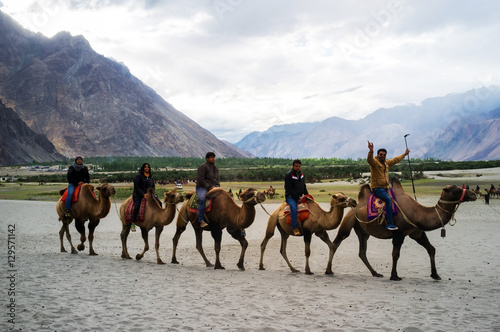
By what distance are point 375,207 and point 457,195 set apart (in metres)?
1.96

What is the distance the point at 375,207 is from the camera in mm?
11719

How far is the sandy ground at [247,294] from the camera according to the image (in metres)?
7.91

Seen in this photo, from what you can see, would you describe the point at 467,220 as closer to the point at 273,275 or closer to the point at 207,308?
the point at 273,275

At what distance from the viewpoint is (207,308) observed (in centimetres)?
874

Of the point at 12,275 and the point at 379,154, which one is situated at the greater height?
the point at 379,154

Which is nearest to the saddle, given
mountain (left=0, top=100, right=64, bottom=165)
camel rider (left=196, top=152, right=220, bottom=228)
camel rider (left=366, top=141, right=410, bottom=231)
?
camel rider (left=366, top=141, right=410, bottom=231)

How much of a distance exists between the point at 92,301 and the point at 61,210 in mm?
7017

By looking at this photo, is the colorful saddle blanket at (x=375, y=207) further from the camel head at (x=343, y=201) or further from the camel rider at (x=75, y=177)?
the camel rider at (x=75, y=177)

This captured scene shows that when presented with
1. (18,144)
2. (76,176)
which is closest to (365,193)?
(76,176)

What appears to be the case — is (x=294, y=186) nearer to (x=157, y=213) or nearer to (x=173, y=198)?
(x=173, y=198)

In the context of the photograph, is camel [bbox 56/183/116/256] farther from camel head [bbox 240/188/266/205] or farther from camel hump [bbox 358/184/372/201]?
camel hump [bbox 358/184/372/201]

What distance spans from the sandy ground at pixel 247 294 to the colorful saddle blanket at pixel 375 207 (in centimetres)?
164

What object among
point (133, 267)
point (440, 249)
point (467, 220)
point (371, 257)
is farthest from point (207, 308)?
point (467, 220)

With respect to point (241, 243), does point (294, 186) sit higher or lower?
higher
